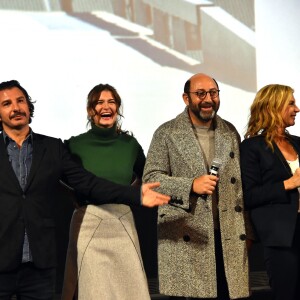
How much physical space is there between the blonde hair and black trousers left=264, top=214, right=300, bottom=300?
46 cm

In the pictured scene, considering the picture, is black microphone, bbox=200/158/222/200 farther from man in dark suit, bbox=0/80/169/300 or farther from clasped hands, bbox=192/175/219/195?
man in dark suit, bbox=0/80/169/300

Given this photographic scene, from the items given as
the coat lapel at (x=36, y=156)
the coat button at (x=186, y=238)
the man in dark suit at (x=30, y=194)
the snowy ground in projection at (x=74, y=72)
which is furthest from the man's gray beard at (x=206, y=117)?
the snowy ground in projection at (x=74, y=72)

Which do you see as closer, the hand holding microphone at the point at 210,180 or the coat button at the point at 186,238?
the hand holding microphone at the point at 210,180

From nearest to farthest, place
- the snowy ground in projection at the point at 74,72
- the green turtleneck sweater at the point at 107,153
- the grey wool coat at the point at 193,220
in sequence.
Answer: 1. the grey wool coat at the point at 193,220
2. the green turtleneck sweater at the point at 107,153
3. the snowy ground in projection at the point at 74,72

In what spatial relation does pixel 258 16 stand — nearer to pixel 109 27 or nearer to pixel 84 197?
pixel 109 27

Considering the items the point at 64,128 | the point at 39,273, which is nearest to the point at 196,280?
the point at 39,273

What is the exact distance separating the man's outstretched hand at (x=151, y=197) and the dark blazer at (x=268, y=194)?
1.66 ft

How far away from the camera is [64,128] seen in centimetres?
488

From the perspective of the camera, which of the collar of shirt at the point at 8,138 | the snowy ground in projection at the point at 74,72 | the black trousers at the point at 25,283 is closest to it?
the black trousers at the point at 25,283

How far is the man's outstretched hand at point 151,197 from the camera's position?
346 centimetres

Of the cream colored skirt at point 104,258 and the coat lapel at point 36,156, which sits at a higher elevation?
the coat lapel at point 36,156

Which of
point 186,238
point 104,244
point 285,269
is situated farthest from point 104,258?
point 285,269

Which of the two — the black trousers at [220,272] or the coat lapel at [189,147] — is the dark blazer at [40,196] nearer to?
the coat lapel at [189,147]

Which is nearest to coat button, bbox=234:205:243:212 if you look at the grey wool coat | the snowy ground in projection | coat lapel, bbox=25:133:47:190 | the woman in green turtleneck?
the grey wool coat
